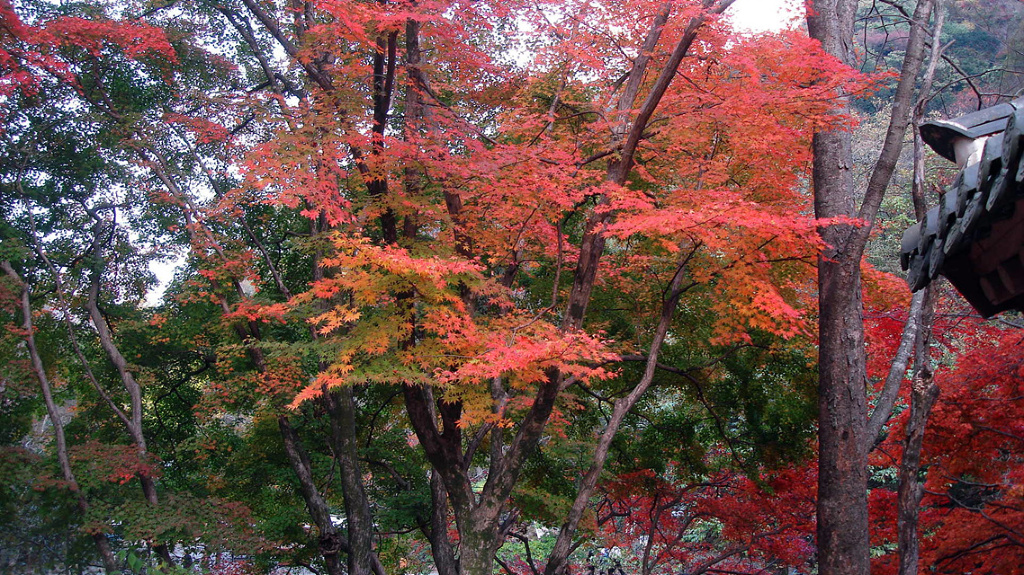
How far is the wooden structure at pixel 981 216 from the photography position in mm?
2148

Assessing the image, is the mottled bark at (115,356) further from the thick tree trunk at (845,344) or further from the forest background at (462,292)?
the thick tree trunk at (845,344)

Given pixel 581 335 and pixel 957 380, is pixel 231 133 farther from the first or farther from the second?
pixel 957 380

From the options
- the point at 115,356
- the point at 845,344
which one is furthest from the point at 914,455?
the point at 115,356

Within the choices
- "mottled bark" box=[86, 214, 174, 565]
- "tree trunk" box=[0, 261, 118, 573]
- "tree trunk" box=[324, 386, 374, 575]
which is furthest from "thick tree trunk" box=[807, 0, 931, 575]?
"tree trunk" box=[0, 261, 118, 573]

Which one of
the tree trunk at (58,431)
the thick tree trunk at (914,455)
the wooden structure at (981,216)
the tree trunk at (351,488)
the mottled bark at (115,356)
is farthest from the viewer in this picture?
the mottled bark at (115,356)

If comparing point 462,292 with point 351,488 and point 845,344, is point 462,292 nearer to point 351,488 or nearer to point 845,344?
point 351,488

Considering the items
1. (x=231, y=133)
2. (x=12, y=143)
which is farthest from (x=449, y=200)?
(x=12, y=143)

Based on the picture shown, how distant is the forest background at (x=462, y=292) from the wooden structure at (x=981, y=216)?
→ 2.87m

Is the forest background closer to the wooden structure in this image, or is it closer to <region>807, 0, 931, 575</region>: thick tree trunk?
<region>807, 0, 931, 575</region>: thick tree trunk

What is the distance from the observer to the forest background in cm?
652

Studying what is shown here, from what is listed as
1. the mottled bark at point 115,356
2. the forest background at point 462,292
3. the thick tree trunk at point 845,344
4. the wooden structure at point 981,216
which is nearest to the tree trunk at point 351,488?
the forest background at point 462,292

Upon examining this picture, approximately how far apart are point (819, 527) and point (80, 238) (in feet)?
39.9

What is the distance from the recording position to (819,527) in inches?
258

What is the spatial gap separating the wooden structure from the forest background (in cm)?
287
